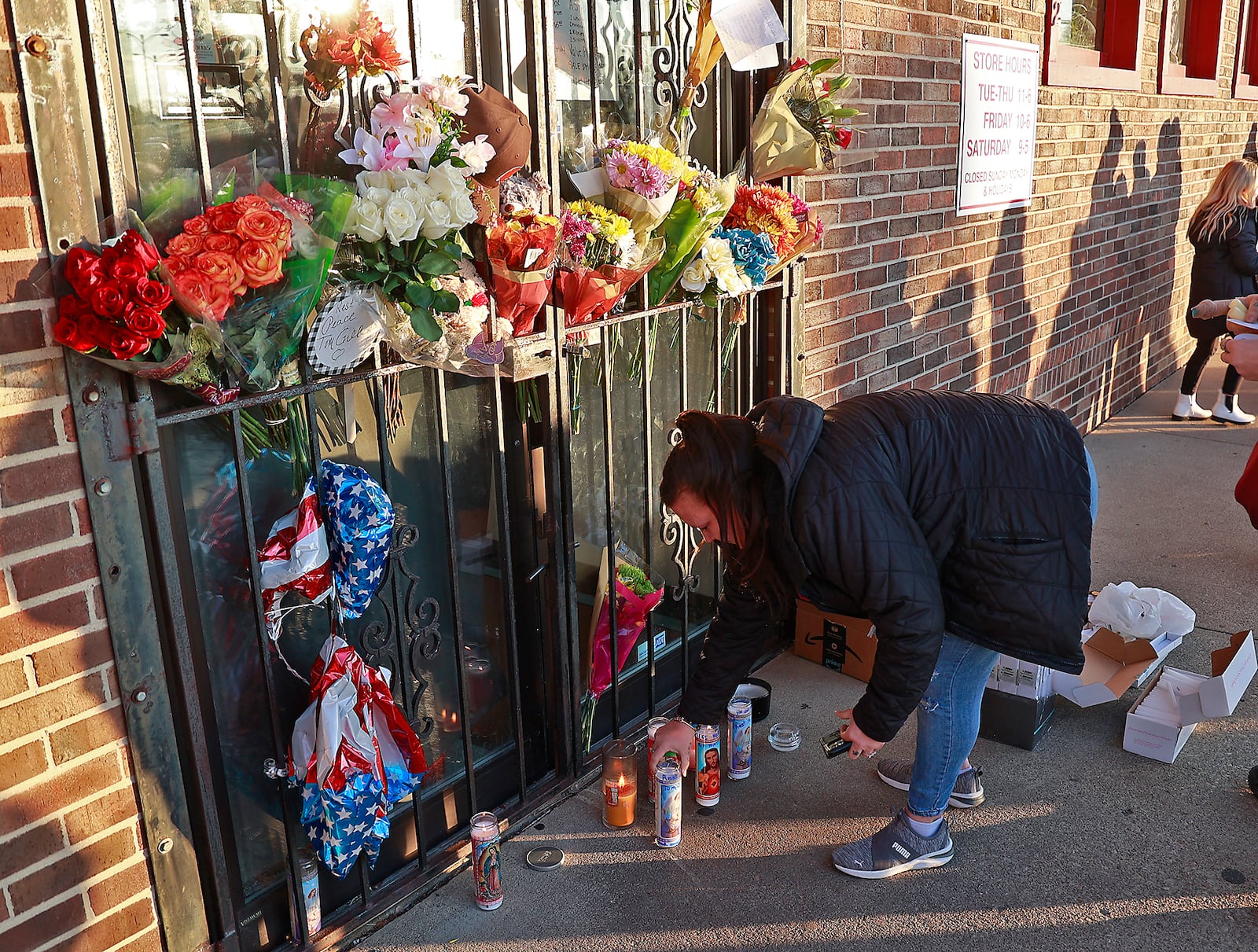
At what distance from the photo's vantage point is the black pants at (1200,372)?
735 centimetres

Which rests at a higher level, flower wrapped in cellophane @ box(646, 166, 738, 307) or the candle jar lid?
flower wrapped in cellophane @ box(646, 166, 738, 307)

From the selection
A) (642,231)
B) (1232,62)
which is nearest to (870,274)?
(642,231)

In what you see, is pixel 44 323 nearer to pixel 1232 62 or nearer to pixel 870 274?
pixel 870 274

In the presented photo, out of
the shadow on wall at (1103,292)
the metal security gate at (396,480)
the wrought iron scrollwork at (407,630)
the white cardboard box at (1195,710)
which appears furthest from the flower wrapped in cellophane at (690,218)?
the shadow on wall at (1103,292)

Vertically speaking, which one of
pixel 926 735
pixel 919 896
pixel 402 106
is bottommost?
pixel 919 896

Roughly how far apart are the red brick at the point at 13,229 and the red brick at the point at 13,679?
2.46ft

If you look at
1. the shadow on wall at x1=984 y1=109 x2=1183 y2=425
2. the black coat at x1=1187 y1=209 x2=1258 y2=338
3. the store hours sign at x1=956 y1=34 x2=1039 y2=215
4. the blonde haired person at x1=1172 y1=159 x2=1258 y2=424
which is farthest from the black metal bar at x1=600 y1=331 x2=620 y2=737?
the black coat at x1=1187 y1=209 x2=1258 y2=338

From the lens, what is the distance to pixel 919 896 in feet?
9.24

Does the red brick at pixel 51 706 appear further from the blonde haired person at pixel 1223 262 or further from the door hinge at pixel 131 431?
the blonde haired person at pixel 1223 262

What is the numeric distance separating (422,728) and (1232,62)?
9.34m

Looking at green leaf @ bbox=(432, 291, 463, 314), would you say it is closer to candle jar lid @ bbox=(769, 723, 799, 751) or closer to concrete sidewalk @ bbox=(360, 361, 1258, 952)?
concrete sidewalk @ bbox=(360, 361, 1258, 952)

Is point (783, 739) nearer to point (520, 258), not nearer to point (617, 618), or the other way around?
point (617, 618)

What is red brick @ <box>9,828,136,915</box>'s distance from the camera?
79.4 inches

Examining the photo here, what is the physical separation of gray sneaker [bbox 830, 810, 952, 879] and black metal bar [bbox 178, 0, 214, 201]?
2.33 meters
